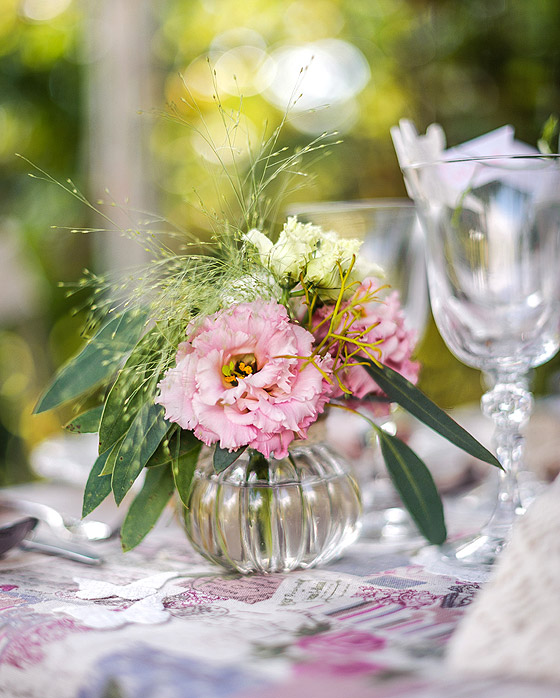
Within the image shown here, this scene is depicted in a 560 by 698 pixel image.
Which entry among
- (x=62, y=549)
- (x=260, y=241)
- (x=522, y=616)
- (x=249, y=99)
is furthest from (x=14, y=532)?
(x=249, y=99)

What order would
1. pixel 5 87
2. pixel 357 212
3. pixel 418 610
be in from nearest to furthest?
pixel 418 610, pixel 357 212, pixel 5 87

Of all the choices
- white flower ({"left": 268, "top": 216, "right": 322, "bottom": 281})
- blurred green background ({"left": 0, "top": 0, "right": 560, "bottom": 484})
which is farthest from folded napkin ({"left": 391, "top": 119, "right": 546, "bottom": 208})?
blurred green background ({"left": 0, "top": 0, "right": 560, "bottom": 484})

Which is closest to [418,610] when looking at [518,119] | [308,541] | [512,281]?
[308,541]

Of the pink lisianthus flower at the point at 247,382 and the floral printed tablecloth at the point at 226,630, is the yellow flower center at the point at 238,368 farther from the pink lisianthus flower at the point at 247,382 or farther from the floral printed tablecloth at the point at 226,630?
the floral printed tablecloth at the point at 226,630

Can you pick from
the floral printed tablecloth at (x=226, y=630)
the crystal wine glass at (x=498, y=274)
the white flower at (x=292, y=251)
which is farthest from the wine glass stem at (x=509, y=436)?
the white flower at (x=292, y=251)

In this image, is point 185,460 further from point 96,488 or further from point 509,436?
point 509,436

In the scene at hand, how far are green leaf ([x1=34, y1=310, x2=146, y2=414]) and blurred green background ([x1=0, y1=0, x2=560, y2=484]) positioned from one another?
188 centimetres

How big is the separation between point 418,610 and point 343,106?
104 inches

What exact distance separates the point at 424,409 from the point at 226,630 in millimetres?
234

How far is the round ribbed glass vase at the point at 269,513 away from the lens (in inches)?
22.9

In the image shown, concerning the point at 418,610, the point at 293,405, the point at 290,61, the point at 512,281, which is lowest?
the point at 418,610

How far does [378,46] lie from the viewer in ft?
9.58

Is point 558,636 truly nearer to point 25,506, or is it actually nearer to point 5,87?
point 25,506

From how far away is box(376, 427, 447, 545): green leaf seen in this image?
61 cm
